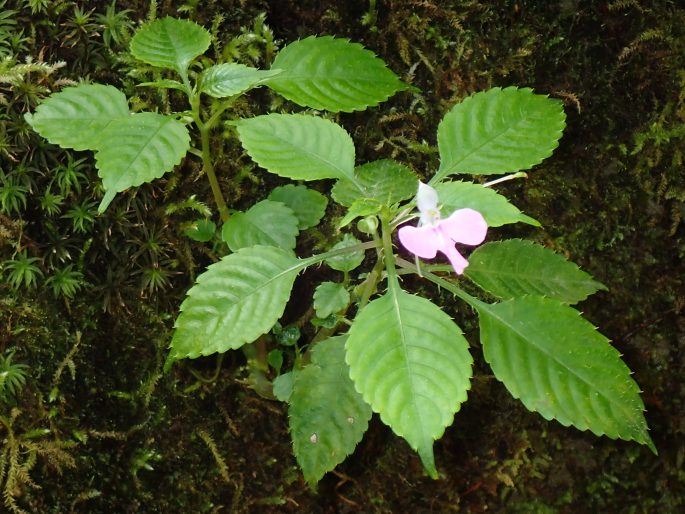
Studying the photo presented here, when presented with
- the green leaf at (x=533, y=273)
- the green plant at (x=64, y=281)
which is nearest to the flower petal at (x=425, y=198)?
the green leaf at (x=533, y=273)

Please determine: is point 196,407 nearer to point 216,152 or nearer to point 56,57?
point 216,152

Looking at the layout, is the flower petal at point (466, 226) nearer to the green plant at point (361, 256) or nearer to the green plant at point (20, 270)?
the green plant at point (361, 256)

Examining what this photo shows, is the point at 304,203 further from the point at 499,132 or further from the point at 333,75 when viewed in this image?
the point at 499,132

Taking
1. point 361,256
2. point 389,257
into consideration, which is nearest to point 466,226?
point 389,257

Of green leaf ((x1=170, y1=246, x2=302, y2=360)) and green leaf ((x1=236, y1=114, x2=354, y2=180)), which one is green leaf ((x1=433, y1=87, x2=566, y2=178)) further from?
green leaf ((x1=170, y1=246, x2=302, y2=360))

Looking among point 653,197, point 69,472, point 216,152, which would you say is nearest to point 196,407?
point 69,472

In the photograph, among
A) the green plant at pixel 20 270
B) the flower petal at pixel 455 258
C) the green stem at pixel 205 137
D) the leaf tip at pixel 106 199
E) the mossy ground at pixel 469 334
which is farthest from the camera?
the mossy ground at pixel 469 334

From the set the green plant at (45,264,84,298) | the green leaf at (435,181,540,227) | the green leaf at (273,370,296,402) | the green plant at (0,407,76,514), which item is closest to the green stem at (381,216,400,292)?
the green leaf at (435,181,540,227)
